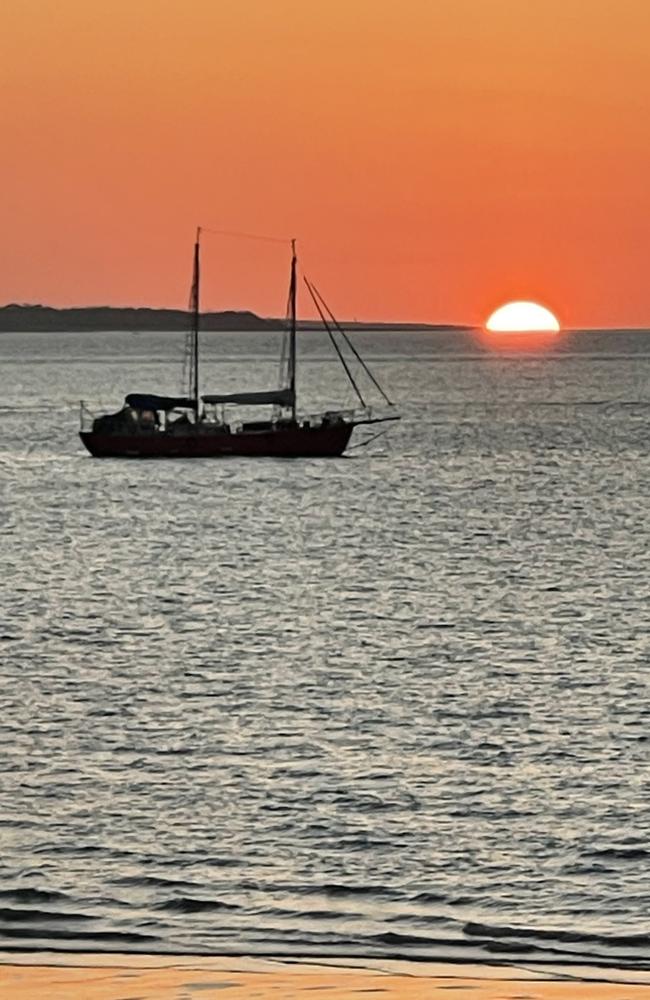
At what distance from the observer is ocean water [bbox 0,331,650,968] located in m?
22.2

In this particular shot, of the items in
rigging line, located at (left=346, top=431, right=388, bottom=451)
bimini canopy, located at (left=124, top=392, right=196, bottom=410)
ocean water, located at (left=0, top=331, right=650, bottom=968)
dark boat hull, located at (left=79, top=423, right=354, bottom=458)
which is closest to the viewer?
Result: ocean water, located at (left=0, top=331, right=650, bottom=968)

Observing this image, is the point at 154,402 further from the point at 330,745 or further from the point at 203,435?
the point at 330,745

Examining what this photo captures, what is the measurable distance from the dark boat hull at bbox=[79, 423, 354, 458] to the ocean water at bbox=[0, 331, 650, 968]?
40653mm

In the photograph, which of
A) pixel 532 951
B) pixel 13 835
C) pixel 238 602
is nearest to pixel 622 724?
pixel 13 835

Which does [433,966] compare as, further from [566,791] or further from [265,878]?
[566,791]

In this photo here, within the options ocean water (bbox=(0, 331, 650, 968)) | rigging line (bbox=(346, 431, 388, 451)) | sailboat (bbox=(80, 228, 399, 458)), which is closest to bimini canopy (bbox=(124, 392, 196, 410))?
sailboat (bbox=(80, 228, 399, 458))

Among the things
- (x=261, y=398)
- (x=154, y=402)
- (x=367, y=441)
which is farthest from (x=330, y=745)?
(x=367, y=441)

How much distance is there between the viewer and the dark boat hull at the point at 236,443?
118688mm

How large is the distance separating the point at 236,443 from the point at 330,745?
86408 millimetres

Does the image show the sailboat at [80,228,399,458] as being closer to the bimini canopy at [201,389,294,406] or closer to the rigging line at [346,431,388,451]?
the bimini canopy at [201,389,294,406]

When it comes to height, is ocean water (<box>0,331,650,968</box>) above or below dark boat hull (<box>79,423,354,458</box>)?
below

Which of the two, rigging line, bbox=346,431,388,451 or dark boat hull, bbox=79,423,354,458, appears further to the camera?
rigging line, bbox=346,431,388,451

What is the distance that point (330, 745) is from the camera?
107 ft

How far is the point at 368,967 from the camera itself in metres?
18.2
